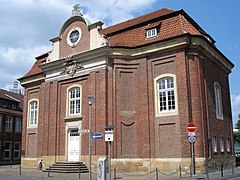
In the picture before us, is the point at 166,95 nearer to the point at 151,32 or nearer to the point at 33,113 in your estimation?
the point at 151,32

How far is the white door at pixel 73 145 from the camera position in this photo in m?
25.0

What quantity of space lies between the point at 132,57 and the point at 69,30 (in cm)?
714

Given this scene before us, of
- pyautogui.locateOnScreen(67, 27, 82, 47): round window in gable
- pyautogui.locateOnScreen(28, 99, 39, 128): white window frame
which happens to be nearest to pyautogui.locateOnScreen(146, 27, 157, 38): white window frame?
pyautogui.locateOnScreen(67, 27, 82, 47): round window in gable

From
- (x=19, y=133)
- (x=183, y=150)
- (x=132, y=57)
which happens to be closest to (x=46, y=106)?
(x=132, y=57)

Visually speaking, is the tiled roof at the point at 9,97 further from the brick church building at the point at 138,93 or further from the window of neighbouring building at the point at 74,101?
the window of neighbouring building at the point at 74,101

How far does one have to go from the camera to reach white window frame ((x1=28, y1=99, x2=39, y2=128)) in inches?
1201

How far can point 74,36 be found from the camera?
27.4m

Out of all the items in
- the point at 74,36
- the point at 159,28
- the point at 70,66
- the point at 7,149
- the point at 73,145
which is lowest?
the point at 7,149

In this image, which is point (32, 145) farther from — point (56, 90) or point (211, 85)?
point (211, 85)

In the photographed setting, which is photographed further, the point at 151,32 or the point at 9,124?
the point at 9,124

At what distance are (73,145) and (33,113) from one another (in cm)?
782

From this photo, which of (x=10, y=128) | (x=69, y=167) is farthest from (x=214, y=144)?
(x=10, y=128)

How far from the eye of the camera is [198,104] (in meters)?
21.5

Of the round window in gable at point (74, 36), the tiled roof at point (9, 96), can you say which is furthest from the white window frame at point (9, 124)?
the round window in gable at point (74, 36)
